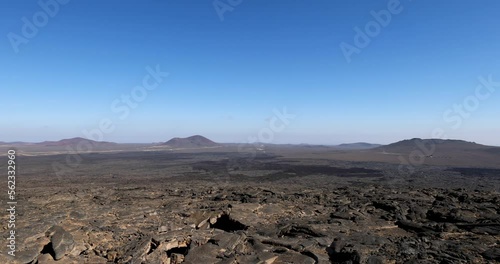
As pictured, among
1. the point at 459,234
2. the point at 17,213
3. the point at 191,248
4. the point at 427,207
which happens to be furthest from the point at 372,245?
the point at 17,213

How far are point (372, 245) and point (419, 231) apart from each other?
3120 millimetres

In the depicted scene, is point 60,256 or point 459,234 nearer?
point 60,256

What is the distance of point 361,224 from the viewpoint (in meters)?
13.0

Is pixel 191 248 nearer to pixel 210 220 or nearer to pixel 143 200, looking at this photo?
pixel 210 220

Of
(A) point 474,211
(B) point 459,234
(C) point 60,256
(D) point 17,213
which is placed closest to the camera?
(C) point 60,256

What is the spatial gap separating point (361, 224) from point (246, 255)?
592 centimetres

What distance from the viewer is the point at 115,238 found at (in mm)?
10492

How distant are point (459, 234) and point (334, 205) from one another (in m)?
6.01

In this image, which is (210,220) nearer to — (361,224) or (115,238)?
(115,238)

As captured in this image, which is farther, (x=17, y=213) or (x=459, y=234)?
(x=17, y=213)

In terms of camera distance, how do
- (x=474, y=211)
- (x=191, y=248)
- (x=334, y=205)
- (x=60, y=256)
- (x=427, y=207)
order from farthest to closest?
(x=334, y=205), (x=427, y=207), (x=474, y=211), (x=191, y=248), (x=60, y=256)

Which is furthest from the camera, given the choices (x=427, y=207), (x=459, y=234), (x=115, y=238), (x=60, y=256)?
(x=427, y=207)

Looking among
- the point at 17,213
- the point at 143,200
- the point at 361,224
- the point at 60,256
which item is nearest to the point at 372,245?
the point at 361,224

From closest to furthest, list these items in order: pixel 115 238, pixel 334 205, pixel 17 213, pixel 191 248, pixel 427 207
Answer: pixel 191 248, pixel 115 238, pixel 17 213, pixel 427 207, pixel 334 205
